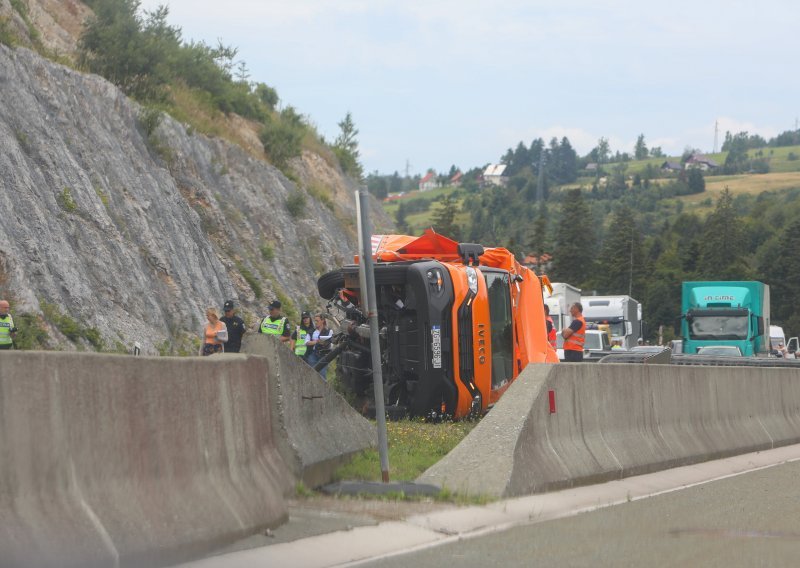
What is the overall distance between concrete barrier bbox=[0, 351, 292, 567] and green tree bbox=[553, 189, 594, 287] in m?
111

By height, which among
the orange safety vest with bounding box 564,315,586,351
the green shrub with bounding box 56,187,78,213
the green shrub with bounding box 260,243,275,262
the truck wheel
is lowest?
the orange safety vest with bounding box 564,315,586,351

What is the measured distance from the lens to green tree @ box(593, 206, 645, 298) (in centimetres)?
12088

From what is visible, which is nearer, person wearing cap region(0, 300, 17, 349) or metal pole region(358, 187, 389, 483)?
metal pole region(358, 187, 389, 483)

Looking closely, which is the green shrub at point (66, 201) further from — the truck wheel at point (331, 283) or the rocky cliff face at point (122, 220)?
the truck wheel at point (331, 283)

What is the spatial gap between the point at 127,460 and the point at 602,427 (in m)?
6.84

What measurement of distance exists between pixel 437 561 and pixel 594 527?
1.98m

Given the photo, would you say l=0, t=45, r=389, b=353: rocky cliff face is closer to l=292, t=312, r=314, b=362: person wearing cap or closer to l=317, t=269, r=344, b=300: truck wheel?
l=292, t=312, r=314, b=362: person wearing cap

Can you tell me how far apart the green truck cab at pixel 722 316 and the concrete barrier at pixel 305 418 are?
3640 cm

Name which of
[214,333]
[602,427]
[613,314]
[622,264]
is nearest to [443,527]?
[602,427]

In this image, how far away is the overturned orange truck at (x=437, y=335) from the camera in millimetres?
15594

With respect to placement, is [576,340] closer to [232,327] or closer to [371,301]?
[232,327]

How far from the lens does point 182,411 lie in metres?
7.47

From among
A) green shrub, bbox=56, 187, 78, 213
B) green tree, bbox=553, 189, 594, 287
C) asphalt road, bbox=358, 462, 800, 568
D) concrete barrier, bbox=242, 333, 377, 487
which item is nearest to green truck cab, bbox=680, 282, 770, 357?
green shrub, bbox=56, 187, 78, 213

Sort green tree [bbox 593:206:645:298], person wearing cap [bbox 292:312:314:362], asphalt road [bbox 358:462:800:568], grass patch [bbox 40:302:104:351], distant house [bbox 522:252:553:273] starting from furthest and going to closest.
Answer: green tree [bbox 593:206:645:298] → distant house [bbox 522:252:553:273] → person wearing cap [bbox 292:312:314:362] → grass patch [bbox 40:302:104:351] → asphalt road [bbox 358:462:800:568]
